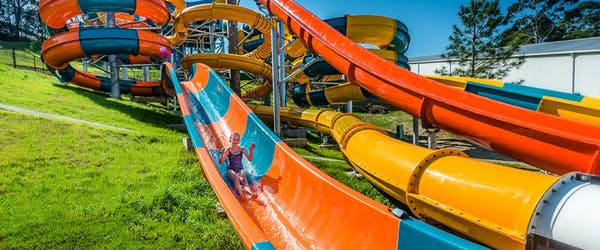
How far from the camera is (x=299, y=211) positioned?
402cm

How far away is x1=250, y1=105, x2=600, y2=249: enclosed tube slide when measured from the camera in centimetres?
205

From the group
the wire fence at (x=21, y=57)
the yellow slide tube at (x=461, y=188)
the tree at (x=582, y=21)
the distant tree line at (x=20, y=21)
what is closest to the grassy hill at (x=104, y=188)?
the yellow slide tube at (x=461, y=188)

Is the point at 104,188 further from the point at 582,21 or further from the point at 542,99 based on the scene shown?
the point at 582,21

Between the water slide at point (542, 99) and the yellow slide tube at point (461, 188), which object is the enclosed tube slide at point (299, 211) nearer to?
the yellow slide tube at point (461, 188)

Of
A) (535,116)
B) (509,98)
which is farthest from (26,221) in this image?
(509,98)

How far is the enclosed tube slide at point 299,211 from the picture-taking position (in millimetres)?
2631

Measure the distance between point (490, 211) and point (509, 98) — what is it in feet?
12.5

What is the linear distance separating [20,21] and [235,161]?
196 feet

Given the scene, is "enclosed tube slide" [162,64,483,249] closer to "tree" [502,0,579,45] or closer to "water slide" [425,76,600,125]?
"water slide" [425,76,600,125]

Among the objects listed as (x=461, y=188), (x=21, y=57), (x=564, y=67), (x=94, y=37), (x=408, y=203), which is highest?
(x=21, y=57)

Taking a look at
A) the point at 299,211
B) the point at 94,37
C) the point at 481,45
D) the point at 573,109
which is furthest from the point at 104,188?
the point at 481,45

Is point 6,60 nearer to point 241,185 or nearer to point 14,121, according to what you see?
point 14,121

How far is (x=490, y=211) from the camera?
262 centimetres

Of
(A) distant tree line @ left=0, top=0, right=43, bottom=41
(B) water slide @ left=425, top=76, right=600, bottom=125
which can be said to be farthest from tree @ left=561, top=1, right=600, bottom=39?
(A) distant tree line @ left=0, top=0, right=43, bottom=41
